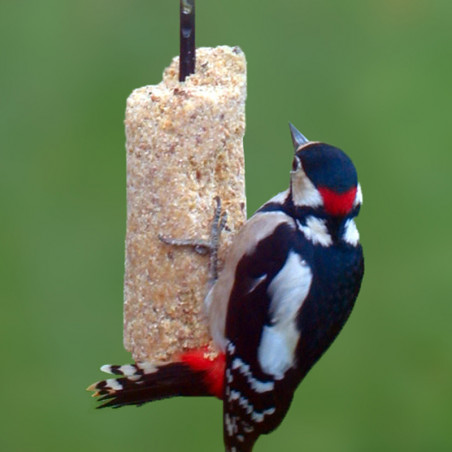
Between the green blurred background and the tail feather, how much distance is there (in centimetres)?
167

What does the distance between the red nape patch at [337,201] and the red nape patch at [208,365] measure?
0.42 meters

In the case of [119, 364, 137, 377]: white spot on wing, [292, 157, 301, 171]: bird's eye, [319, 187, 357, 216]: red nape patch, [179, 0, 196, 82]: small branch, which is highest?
[179, 0, 196, 82]: small branch

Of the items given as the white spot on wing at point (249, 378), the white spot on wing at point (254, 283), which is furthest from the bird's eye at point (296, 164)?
the white spot on wing at point (249, 378)

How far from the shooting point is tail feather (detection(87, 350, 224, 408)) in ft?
8.78

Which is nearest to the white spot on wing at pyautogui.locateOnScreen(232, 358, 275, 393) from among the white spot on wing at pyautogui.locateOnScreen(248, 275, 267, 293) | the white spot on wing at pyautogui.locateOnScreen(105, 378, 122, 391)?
the white spot on wing at pyautogui.locateOnScreen(248, 275, 267, 293)

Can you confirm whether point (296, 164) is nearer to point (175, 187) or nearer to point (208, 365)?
point (175, 187)

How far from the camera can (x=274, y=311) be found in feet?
9.02

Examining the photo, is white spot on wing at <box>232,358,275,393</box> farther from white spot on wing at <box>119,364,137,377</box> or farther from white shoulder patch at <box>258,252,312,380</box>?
white spot on wing at <box>119,364,137,377</box>

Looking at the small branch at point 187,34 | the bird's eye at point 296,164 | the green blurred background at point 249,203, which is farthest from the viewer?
the green blurred background at point 249,203

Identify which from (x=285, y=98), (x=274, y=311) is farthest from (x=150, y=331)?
(x=285, y=98)

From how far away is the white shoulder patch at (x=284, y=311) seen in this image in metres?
2.73

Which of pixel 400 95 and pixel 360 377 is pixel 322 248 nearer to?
pixel 360 377

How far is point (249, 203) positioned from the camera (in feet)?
15.2

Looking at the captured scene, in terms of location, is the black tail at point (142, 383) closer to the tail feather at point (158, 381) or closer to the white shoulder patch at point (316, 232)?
the tail feather at point (158, 381)
